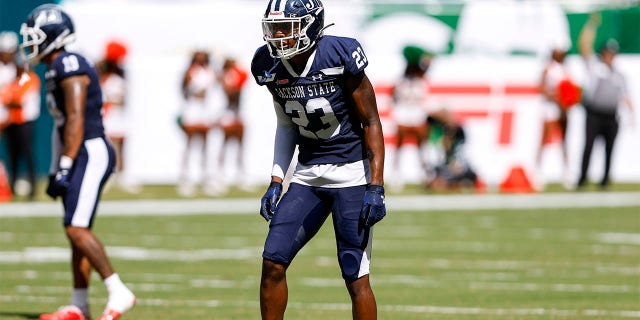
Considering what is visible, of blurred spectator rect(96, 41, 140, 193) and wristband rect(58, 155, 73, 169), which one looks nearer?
wristband rect(58, 155, 73, 169)

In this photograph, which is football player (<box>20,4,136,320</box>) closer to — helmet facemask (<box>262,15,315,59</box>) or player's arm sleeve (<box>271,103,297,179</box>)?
player's arm sleeve (<box>271,103,297,179</box>)

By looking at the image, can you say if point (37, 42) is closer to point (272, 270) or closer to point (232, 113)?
point (272, 270)

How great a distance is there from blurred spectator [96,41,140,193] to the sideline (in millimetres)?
1788

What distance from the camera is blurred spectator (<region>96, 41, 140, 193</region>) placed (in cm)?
2095

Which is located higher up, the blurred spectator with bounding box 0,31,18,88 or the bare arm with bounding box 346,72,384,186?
the bare arm with bounding box 346,72,384,186

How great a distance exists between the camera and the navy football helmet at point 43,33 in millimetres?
8766

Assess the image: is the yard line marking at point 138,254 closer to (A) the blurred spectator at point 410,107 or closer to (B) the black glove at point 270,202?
(B) the black glove at point 270,202

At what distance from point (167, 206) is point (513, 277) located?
8.33 m

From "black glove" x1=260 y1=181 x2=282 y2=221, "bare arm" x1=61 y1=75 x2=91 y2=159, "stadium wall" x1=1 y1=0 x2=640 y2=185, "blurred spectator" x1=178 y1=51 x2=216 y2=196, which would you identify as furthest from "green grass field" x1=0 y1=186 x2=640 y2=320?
"stadium wall" x1=1 y1=0 x2=640 y2=185

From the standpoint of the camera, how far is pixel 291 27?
22.8 feet

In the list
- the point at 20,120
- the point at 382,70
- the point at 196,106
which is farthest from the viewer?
the point at 382,70

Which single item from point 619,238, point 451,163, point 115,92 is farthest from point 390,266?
point 451,163

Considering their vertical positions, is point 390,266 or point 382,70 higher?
point 382,70

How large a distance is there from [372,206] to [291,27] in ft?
3.15
